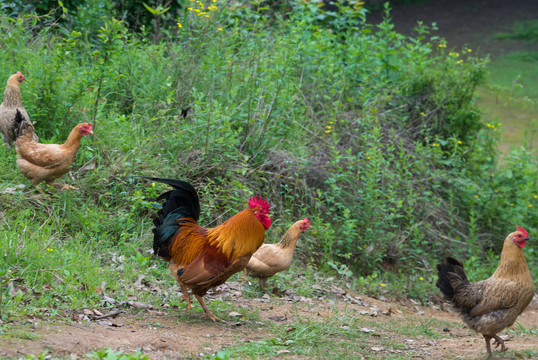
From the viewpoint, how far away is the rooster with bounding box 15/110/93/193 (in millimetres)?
6207

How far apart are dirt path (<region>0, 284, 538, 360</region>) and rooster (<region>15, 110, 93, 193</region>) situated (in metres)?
1.99

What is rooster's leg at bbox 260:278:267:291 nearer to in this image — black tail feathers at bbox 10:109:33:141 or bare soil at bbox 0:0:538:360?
bare soil at bbox 0:0:538:360

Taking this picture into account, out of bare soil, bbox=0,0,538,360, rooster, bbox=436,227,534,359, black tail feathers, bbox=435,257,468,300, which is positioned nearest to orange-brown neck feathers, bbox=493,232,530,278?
rooster, bbox=436,227,534,359

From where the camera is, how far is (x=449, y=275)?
5531mm

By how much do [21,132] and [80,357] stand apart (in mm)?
3150

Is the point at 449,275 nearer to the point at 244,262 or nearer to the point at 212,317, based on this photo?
the point at 244,262

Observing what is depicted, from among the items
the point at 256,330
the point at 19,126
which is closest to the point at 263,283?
the point at 256,330

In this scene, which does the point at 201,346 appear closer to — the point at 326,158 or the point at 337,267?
the point at 337,267

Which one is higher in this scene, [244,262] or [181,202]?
[181,202]

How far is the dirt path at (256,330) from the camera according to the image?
4.23m

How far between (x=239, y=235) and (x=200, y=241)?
38 cm

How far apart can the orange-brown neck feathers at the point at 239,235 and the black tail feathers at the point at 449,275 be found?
5.84ft

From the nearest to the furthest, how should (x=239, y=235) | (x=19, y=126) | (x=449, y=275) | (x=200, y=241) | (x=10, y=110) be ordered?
(x=239, y=235), (x=200, y=241), (x=449, y=275), (x=19, y=126), (x=10, y=110)

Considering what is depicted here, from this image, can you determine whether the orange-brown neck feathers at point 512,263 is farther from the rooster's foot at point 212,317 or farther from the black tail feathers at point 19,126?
the black tail feathers at point 19,126
